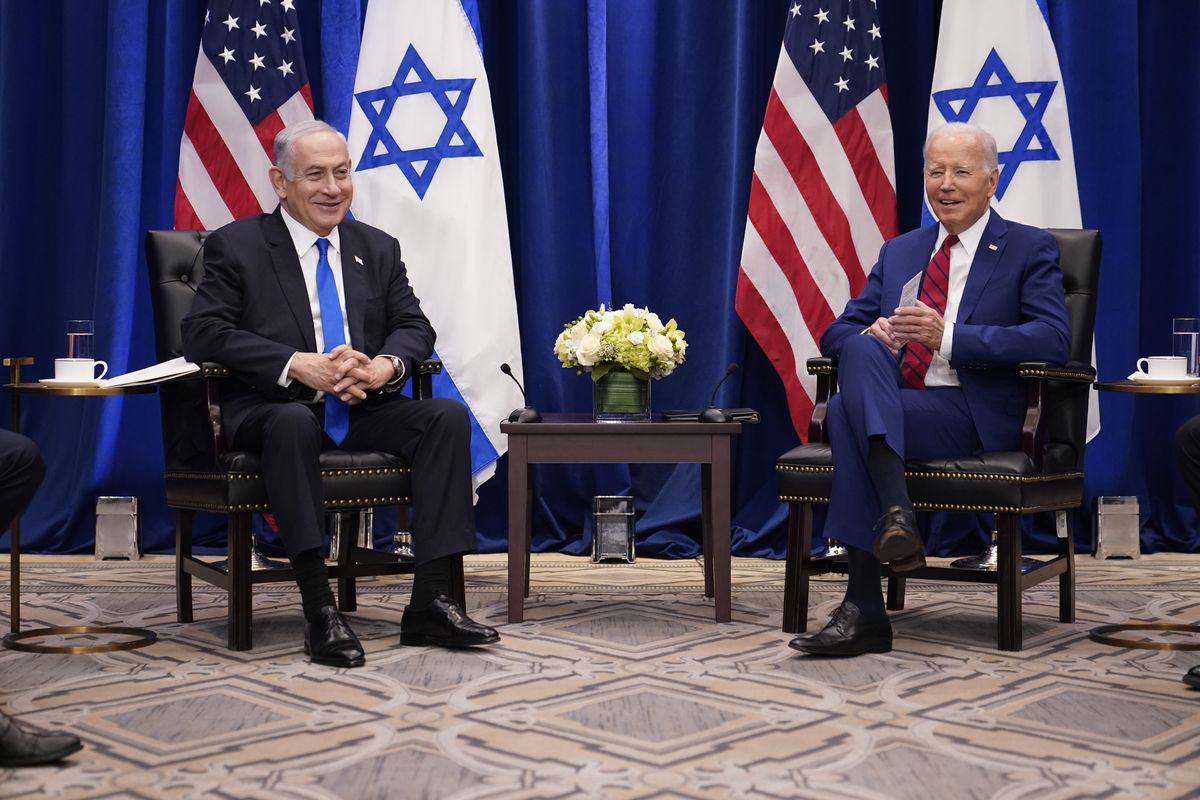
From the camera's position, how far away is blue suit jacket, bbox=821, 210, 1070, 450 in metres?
3.35

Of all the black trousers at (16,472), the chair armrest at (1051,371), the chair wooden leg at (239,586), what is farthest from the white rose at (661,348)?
the black trousers at (16,472)

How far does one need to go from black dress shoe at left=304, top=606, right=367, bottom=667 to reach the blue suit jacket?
150 cm

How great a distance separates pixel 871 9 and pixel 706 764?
3.44m

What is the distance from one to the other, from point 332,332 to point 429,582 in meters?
0.76

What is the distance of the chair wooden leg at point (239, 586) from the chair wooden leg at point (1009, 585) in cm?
→ 184

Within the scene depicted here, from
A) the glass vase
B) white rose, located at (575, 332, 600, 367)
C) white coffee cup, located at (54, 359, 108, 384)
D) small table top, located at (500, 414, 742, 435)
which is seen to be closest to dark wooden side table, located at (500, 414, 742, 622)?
small table top, located at (500, 414, 742, 435)

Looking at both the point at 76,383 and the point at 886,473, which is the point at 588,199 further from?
the point at 886,473

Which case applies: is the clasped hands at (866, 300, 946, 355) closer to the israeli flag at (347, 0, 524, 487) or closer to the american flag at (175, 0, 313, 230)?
the israeli flag at (347, 0, 524, 487)

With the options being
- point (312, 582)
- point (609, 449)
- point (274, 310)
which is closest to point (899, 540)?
point (609, 449)

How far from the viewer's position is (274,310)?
11.6 ft

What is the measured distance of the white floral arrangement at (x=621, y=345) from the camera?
3717 mm

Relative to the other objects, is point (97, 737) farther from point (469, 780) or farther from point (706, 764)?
point (706, 764)

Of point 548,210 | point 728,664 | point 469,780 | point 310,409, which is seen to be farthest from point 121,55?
point 469,780

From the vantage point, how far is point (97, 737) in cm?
243
